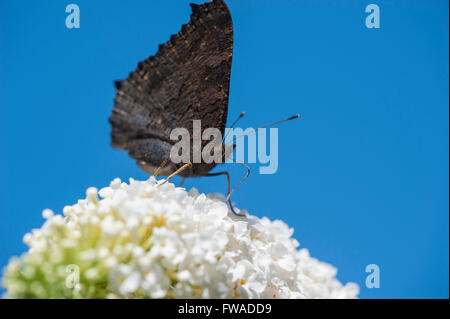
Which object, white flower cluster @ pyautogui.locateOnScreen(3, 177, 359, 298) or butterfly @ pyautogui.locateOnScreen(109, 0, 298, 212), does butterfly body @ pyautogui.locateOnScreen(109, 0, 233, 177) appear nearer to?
butterfly @ pyautogui.locateOnScreen(109, 0, 298, 212)

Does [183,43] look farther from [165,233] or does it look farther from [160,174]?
[165,233]

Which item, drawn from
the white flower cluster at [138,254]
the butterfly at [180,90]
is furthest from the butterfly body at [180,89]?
the white flower cluster at [138,254]

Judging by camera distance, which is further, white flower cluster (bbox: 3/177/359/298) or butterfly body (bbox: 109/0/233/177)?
butterfly body (bbox: 109/0/233/177)

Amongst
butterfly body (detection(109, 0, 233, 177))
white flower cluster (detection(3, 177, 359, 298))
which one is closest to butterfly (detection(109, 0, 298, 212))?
butterfly body (detection(109, 0, 233, 177))

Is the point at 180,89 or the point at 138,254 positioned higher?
the point at 180,89

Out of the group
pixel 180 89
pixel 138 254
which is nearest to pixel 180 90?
pixel 180 89

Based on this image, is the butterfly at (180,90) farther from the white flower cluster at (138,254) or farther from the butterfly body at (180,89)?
the white flower cluster at (138,254)

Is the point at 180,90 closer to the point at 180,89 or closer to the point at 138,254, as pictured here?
the point at 180,89
